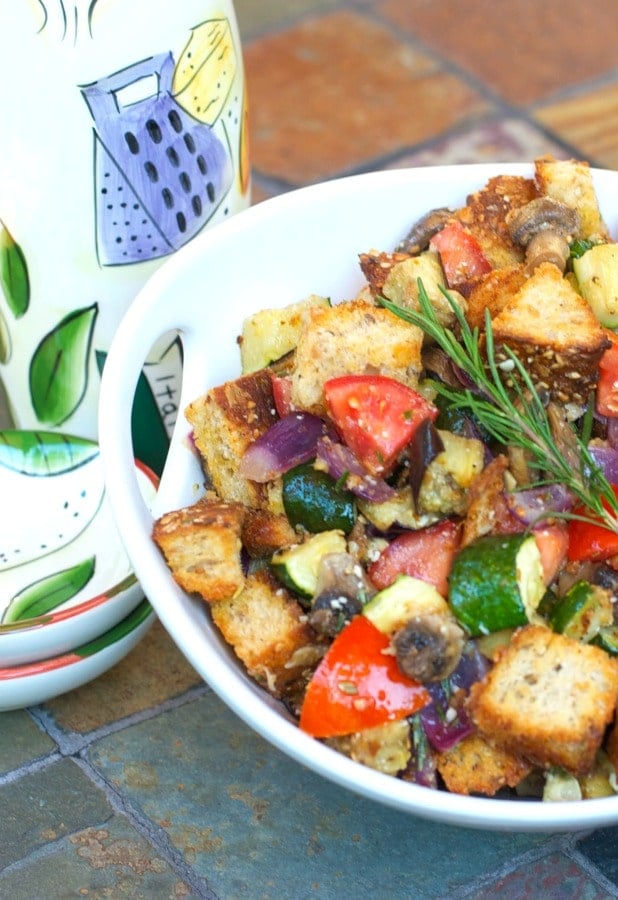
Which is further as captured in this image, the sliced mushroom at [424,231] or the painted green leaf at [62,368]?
the painted green leaf at [62,368]

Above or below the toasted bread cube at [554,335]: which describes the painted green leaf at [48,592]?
below

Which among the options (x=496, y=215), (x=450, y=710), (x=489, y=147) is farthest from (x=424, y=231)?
(x=489, y=147)

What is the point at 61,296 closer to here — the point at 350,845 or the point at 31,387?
the point at 31,387

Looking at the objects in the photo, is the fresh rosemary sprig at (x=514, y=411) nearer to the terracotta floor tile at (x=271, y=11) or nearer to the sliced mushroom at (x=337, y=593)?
the sliced mushroom at (x=337, y=593)

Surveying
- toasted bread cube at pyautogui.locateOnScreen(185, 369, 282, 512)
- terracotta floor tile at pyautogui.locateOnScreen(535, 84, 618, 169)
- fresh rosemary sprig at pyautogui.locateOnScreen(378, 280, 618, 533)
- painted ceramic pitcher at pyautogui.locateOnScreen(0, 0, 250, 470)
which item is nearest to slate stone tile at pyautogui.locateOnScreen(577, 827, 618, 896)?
fresh rosemary sprig at pyautogui.locateOnScreen(378, 280, 618, 533)

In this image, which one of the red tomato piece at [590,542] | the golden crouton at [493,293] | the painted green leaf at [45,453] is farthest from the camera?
the painted green leaf at [45,453]

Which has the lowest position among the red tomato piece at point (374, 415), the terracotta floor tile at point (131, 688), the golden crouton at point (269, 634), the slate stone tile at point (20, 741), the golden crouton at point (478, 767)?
the terracotta floor tile at point (131, 688)

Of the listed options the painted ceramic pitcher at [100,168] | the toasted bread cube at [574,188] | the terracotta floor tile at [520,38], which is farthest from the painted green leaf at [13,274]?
the terracotta floor tile at [520,38]

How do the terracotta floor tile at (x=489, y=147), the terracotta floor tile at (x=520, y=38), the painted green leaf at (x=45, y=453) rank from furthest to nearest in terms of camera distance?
the terracotta floor tile at (x=520, y=38), the terracotta floor tile at (x=489, y=147), the painted green leaf at (x=45, y=453)
